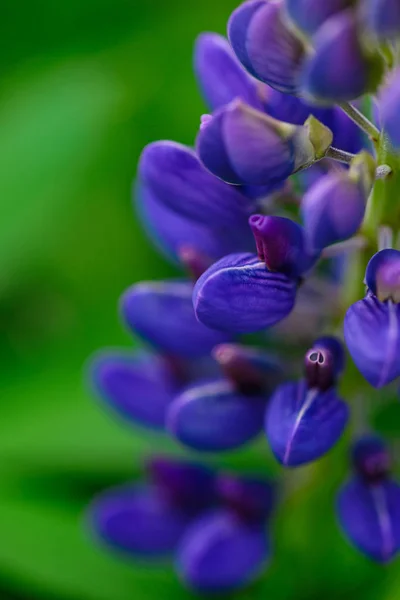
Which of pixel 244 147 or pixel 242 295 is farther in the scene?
pixel 242 295

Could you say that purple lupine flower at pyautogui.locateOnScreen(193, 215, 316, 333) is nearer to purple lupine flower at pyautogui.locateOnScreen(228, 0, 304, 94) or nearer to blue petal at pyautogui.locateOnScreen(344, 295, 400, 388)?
blue petal at pyautogui.locateOnScreen(344, 295, 400, 388)

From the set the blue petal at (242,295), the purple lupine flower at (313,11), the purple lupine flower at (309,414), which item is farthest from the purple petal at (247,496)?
the purple lupine flower at (313,11)

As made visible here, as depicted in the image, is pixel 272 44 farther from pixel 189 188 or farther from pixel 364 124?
pixel 189 188

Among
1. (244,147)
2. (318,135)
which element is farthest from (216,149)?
(318,135)

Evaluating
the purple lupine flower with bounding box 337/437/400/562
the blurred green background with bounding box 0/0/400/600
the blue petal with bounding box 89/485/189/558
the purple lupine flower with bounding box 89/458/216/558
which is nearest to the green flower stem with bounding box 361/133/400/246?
the purple lupine flower with bounding box 337/437/400/562

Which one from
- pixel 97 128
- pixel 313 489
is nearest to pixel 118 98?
pixel 97 128
